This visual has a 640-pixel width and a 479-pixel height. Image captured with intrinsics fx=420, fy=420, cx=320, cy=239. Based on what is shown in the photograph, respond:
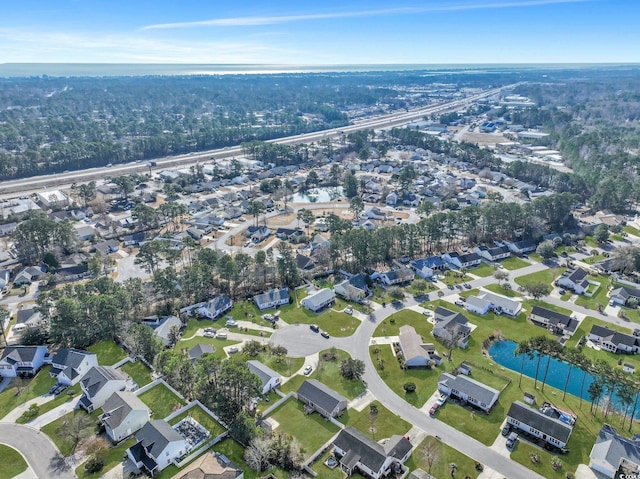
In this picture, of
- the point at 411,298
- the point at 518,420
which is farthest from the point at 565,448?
the point at 411,298

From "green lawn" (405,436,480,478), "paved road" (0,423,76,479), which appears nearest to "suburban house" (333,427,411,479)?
"green lawn" (405,436,480,478)

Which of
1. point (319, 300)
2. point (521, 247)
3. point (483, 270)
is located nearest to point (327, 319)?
point (319, 300)

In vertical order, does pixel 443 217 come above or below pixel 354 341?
above

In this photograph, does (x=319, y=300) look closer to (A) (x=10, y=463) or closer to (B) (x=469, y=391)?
(B) (x=469, y=391)

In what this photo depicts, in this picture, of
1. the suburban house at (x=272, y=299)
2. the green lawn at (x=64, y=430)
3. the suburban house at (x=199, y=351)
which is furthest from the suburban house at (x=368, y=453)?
the suburban house at (x=272, y=299)

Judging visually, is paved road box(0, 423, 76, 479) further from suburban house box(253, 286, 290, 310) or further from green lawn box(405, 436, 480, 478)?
suburban house box(253, 286, 290, 310)

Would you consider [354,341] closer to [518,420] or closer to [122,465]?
[518,420]

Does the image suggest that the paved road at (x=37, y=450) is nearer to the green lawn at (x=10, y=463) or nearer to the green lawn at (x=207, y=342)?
the green lawn at (x=10, y=463)
